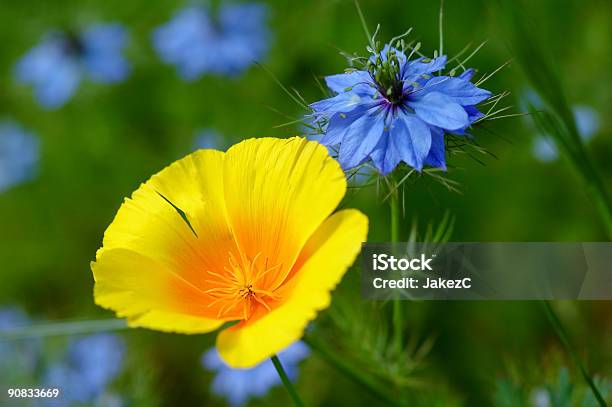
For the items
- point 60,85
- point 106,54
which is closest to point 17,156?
point 60,85

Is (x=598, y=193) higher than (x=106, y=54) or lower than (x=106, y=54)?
lower

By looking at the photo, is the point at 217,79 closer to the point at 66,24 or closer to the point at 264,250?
the point at 66,24

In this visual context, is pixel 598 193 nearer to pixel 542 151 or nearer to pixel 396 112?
pixel 396 112

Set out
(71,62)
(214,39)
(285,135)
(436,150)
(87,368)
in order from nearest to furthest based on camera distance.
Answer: (436,150), (87,368), (285,135), (214,39), (71,62)

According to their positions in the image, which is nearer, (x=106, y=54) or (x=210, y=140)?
(x=210, y=140)

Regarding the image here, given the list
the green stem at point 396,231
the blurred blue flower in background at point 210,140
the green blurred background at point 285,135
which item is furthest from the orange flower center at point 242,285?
the blurred blue flower in background at point 210,140

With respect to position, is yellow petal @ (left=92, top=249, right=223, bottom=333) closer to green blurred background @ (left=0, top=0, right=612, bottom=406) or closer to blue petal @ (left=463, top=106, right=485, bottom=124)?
blue petal @ (left=463, top=106, right=485, bottom=124)

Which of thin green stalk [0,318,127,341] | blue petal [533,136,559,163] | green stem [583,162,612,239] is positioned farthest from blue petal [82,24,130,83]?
green stem [583,162,612,239]
